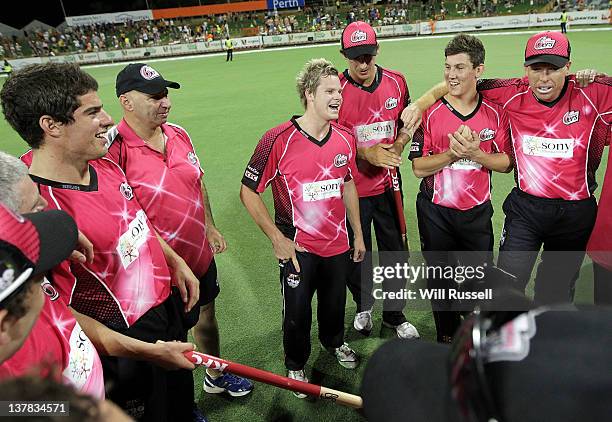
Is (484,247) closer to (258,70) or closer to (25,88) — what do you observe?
(25,88)

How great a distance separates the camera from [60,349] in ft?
5.16

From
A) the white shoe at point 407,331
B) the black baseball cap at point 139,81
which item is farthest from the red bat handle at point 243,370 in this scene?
the black baseball cap at point 139,81

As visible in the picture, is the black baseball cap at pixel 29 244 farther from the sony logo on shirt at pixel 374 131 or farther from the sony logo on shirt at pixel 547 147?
the sony logo on shirt at pixel 547 147

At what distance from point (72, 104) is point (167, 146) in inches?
35.0

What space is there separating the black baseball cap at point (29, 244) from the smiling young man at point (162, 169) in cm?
134

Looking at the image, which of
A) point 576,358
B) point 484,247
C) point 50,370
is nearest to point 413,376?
point 576,358

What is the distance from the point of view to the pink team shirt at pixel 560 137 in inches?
118

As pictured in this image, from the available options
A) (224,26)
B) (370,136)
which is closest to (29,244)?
(370,136)

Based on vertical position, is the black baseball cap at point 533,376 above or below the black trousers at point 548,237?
above

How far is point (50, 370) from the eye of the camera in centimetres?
72

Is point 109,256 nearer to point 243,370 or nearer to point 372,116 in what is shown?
point 243,370

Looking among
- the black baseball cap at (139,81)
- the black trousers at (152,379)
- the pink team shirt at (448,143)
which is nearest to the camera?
the black trousers at (152,379)

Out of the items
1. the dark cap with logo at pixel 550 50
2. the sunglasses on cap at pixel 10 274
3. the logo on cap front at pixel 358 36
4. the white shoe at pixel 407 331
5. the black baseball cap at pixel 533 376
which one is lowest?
the white shoe at pixel 407 331

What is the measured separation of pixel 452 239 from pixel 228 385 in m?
2.15
